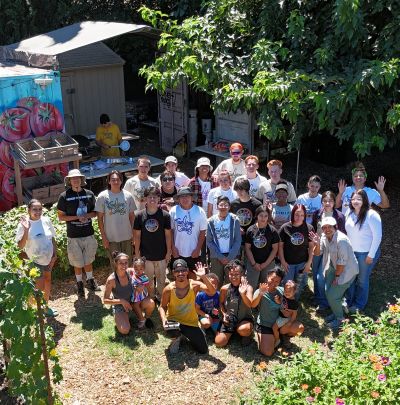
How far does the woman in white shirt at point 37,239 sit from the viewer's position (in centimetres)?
638

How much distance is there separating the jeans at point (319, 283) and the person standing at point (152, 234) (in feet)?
6.37

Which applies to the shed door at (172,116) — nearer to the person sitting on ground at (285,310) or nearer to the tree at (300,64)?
the tree at (300,64)

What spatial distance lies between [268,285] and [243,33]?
19.0ft

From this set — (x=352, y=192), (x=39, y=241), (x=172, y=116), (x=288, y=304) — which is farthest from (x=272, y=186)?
(x=172, y=116)

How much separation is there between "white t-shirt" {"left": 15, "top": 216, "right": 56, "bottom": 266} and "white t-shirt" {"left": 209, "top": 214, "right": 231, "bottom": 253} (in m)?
2.01

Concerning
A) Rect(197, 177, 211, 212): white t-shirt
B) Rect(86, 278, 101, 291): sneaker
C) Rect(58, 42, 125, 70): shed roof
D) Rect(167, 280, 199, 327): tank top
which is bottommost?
Rect(86, 278, 101, 291): sneaker

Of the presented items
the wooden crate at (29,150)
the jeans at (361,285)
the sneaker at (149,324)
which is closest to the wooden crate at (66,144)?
the wooden crate at (29,150)

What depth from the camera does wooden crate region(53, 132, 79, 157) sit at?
989 cm

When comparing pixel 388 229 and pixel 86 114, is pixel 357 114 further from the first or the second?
pixel 86 114

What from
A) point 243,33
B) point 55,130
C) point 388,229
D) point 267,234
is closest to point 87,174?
point 55,130

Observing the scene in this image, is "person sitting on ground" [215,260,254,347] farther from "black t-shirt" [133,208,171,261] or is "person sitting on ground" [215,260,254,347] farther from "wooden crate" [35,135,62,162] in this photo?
"wooden crate" [35,135,62,162]

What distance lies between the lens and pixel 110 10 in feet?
52.8

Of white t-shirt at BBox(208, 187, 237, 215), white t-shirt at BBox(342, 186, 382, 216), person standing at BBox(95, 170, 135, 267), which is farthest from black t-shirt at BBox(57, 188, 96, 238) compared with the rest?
white t-shirt at BBox(342, 186, 382, 216)

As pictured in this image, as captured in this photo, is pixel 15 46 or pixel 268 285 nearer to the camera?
pixel 268 285
